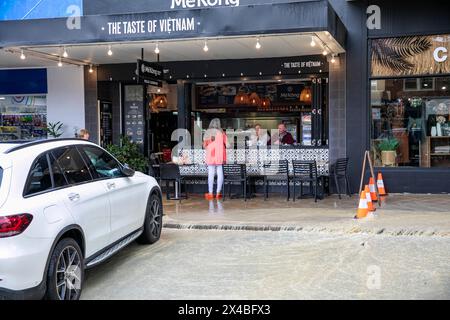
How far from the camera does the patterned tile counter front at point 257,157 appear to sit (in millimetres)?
13266

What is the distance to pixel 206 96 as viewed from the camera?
15641 mm

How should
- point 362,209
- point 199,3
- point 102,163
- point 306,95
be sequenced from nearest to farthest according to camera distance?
1. point 102,163
2. point 362,209
3. point 199,3
4. point 306,95

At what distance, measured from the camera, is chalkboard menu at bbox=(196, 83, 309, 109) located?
15.5 metres

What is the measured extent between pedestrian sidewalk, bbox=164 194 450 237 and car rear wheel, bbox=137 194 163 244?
1.31 m

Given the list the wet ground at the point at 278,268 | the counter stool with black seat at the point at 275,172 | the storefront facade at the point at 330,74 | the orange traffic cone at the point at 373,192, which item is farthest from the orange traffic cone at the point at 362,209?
the storefront facade at the point at 330,74

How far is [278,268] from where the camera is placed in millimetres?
6762

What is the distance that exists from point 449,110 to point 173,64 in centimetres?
687

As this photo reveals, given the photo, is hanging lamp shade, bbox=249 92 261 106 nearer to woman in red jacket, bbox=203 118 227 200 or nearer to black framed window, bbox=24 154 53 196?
woman in red jacket, bbox=203 118 227 200

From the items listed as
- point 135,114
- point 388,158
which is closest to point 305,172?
point 388,158

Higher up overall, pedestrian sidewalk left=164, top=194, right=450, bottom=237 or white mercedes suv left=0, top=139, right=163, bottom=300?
white mercedes suv left=0, top=139, right=163, bottom=300

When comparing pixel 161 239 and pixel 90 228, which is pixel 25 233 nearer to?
pixel 90 228

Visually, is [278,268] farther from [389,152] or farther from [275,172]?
[389,152]

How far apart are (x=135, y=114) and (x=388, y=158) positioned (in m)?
6.82

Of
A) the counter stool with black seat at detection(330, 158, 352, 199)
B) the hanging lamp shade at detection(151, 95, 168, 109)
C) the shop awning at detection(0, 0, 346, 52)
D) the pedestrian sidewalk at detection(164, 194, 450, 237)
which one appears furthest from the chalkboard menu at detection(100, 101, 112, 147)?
the counter stool with black seat at detection(330, 158, 352, 199)
